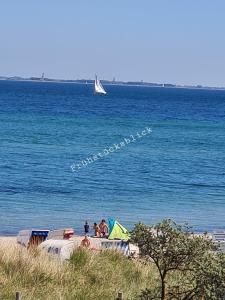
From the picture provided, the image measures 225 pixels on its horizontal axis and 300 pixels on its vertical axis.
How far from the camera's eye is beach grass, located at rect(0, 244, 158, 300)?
43.2 feet

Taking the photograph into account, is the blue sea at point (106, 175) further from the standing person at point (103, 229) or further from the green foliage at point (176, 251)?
the green foliage at point (176, 251)

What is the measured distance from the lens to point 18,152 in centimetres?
5862

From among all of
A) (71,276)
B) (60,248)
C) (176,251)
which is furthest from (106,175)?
(176,251)

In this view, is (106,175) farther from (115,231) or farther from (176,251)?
(176,251)

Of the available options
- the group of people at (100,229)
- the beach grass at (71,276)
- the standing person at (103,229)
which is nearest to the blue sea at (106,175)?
the group of people at (100,229)

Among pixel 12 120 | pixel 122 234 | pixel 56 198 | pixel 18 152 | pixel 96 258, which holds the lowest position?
pixel 96 258

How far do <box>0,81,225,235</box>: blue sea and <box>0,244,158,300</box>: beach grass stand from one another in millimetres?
13770

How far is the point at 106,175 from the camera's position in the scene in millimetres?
47844

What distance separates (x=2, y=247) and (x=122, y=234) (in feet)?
35.8

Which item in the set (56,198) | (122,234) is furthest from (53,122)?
(122,234)

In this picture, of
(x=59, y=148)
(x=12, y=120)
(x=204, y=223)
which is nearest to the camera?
(x=204, y=223)

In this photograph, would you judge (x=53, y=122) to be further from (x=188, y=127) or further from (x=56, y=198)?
(x=56, y=198)

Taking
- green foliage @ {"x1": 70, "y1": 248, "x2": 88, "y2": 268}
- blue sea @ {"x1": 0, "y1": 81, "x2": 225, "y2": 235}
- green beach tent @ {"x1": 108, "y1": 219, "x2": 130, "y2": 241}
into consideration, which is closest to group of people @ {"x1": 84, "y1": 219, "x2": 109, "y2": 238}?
blue sea @ {"x1": 0, "y1": 81, "x2": 225, "y2": 235}

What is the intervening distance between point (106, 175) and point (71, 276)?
33681mm
